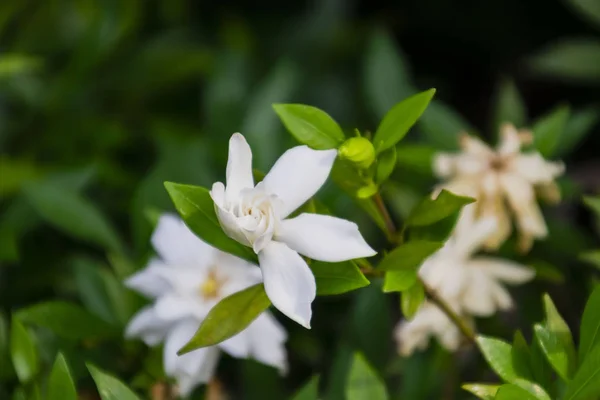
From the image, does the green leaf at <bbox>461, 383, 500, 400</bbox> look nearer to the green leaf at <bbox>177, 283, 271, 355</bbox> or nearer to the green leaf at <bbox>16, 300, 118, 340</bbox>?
the green leaf at <bbox>177, 283, 271, 355</bbox>

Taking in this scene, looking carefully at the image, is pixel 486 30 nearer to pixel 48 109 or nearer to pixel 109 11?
pixel 109 11

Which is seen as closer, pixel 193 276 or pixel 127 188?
pixel 193 276

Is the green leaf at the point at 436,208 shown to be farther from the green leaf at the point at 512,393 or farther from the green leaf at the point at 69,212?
the green leaf at the point at 69,212

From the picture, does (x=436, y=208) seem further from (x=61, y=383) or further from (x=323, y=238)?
(x=61, y=383)

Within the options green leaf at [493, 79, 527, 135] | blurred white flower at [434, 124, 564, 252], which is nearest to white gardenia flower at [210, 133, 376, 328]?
blurred white flower at [434, 124, 564, 252]

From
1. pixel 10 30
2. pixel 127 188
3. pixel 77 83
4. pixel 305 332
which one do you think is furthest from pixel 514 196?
pixel 10 30
